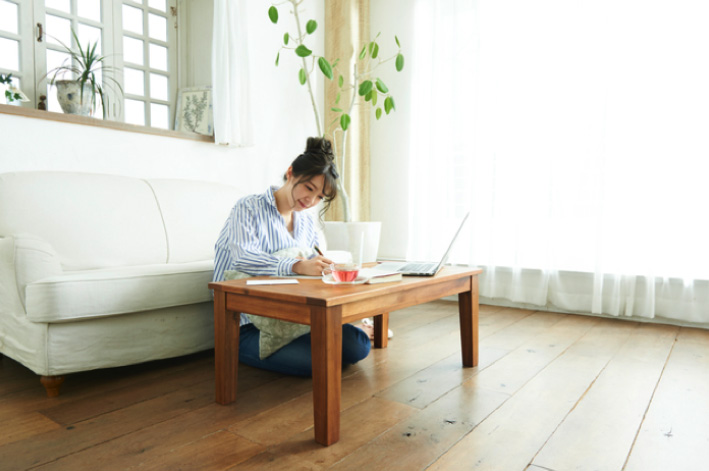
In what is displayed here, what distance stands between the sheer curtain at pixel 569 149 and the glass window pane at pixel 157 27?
1766 millimetres

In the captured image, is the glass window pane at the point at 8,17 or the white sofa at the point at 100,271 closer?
the white sofa at the point at 100,271

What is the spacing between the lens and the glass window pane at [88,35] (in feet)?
9.73

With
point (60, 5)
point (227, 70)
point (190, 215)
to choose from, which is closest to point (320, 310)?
point (190, 215)

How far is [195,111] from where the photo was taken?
3256mm

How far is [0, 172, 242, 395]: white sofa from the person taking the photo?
1.63 meters

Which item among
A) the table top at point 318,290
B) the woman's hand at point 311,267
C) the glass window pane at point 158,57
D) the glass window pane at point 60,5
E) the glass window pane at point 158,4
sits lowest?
the table top at point 318,290

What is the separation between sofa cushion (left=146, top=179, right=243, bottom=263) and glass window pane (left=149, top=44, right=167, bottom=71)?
44.8 inches

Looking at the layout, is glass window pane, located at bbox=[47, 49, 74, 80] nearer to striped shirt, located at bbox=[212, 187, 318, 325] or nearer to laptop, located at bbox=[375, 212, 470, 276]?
striped shirt, located at bbox=[212, 187, 318, 325]

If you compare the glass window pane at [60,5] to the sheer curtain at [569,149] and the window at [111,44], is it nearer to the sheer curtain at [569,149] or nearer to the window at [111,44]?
the window at [111,44]

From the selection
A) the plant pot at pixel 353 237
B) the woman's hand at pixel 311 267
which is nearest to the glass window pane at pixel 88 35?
the plant pot at pixel 353 237

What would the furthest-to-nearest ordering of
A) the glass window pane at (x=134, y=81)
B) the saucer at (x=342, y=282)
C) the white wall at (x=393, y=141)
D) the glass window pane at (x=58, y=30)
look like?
the white wall at (x=393, y=141), the glass window pane at (x=134, y=81), the glass window pane at (x=58, y=30), the saucer at (x=342, y=282)

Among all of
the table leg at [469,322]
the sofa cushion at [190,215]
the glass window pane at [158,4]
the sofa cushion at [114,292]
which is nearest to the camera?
the sofa cushion at [114,292]

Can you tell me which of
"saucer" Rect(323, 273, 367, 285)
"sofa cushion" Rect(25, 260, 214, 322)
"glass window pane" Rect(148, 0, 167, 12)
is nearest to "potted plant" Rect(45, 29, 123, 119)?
"glass window pane" Rect(148, 0, 167, 12)

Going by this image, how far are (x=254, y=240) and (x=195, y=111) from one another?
1874mm
